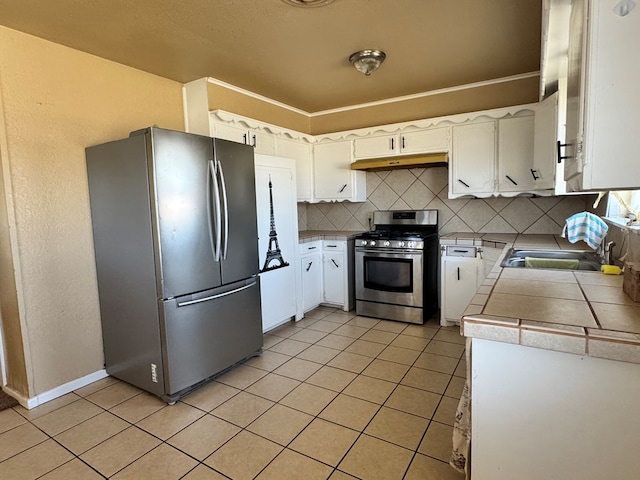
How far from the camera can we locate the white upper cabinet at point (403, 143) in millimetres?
3445

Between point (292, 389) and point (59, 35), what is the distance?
267cm

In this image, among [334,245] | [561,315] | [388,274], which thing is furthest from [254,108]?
[561,315]

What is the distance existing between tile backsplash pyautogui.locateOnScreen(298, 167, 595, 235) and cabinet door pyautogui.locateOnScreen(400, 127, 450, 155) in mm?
377

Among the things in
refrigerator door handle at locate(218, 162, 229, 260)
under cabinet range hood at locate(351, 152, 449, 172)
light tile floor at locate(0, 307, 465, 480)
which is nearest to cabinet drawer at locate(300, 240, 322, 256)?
under cabinet range hood at locate(351, 152, 449, 172)

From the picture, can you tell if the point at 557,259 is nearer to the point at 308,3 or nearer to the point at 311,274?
the point at 308,3

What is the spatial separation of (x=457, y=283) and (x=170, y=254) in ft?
8.07

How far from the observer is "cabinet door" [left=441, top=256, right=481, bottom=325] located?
127 inches

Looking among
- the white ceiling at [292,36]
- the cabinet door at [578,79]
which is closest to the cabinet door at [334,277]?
the white ceiling at [292,36]

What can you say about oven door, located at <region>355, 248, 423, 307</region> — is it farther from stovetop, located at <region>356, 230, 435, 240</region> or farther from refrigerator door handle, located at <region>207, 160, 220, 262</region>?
refrigerator door handle, located at <region>207, 160, 220, 262</region>

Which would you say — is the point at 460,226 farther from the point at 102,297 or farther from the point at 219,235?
the point at 102,297

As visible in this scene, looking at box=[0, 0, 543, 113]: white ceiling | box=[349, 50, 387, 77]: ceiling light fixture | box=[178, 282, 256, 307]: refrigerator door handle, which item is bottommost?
box=[178, 282, 256, 307]: refrigerator door handle

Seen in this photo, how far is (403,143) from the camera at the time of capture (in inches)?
142

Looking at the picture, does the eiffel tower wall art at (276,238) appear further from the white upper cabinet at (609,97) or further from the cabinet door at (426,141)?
the white upper cabinet at (609,97)

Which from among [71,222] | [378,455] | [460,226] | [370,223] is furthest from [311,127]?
[378,455]
